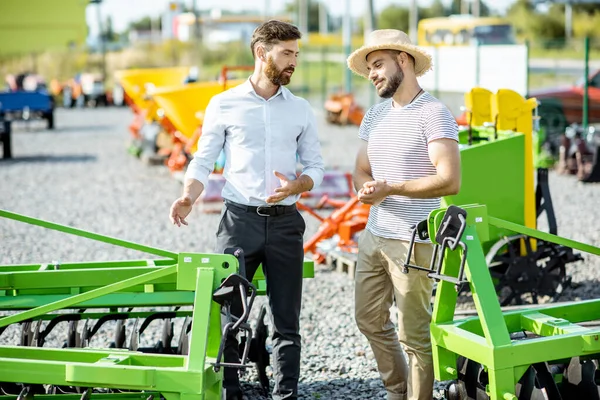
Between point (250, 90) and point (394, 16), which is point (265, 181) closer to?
point (250, 90)

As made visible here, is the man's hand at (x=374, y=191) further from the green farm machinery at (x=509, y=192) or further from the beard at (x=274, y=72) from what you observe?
the green farm machinery at (x=509, y=192)

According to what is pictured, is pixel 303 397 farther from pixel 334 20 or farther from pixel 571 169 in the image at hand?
pixel 334 20

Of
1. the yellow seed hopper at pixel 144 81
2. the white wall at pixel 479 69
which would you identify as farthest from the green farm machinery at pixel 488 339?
the yellow seed hopper at pixel 144 81

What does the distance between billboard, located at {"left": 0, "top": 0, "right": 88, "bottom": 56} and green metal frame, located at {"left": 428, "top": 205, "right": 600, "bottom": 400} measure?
60.4ft

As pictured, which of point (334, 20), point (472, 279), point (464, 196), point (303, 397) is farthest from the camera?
point (334, 20)

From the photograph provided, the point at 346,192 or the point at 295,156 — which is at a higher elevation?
the point at 295,156

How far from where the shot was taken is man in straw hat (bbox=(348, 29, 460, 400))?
4.19 meters

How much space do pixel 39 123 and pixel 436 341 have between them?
25.6m

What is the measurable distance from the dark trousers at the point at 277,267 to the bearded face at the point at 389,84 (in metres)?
0.77

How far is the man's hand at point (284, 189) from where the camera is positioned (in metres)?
4.40

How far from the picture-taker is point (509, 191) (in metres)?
6.71

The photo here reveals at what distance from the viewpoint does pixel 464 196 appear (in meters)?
6.47

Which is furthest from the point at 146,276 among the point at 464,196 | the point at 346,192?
the point at 346,192

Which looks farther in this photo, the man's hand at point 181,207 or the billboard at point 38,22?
the billboard at point 38,22
